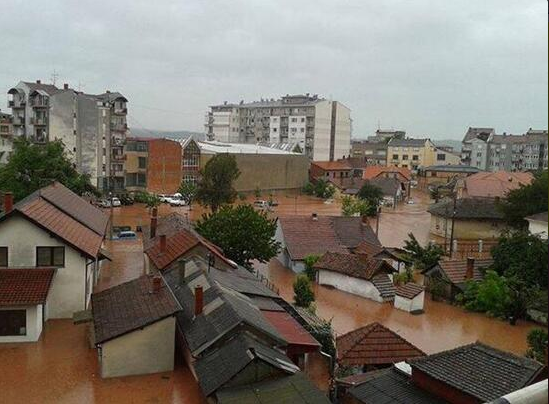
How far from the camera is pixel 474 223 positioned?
43031 mm

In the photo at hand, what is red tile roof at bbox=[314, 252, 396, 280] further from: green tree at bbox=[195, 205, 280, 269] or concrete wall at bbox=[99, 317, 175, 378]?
concrete wall at bbox=[99, 317, 175, 378]

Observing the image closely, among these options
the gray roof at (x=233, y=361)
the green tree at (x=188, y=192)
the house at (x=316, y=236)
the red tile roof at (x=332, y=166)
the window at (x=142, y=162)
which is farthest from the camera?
the red tile roof at (x=332, y=166)

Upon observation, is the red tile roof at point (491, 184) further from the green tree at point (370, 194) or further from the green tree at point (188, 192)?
the green tree at point (188, 192)

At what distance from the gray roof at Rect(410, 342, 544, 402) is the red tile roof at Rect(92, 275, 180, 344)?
771 cm

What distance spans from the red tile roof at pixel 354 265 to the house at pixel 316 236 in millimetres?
2387

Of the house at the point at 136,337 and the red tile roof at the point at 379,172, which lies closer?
the house at the point at 136,337

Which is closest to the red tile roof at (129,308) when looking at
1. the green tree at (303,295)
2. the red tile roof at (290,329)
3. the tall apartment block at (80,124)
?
the red tile roof at (290,329)

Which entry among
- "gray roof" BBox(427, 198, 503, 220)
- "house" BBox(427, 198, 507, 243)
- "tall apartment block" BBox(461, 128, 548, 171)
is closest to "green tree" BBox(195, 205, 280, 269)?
"house" BBox(427, 198, 507, 243)

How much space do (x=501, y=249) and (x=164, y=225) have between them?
17.9m

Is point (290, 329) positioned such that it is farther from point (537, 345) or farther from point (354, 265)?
point (354, 265)

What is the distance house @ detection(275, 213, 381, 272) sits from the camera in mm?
32781

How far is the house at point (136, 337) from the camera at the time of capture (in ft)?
54.0

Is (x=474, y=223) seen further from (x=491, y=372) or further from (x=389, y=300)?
(x=491, y=372)

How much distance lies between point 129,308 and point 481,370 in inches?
415
